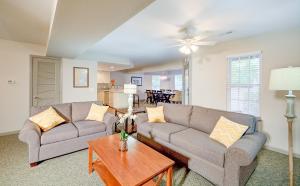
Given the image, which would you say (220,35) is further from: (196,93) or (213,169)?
(213,169)

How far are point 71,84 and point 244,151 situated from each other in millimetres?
4939

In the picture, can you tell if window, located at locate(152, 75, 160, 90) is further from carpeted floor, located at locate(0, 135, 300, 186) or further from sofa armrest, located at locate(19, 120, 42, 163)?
sofa armrest, located at locate(19, 120, 42, 163)

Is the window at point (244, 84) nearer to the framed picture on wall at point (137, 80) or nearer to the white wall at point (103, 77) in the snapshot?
the white wall at point (103, 77)

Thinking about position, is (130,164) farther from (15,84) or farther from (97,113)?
(15,84)

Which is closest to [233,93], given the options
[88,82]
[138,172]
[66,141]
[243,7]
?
[243,7]

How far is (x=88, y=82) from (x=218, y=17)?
14.5 ft

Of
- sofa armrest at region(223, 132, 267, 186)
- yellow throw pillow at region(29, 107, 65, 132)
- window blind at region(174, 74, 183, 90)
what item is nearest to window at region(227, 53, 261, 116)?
sofa armrest at region(223, 132, 267, 186)

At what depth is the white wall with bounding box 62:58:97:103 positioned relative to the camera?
472cm

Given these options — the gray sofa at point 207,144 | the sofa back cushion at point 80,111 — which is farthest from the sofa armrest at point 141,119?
the sofa back cushion at point 80,111

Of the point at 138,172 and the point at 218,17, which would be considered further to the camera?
the point at 218,17

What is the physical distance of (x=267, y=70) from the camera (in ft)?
10.1

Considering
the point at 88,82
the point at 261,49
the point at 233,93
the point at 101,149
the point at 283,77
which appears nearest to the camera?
the point at 283,77

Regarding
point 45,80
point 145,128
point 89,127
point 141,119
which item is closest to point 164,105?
point 141,119

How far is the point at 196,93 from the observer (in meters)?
4.31
